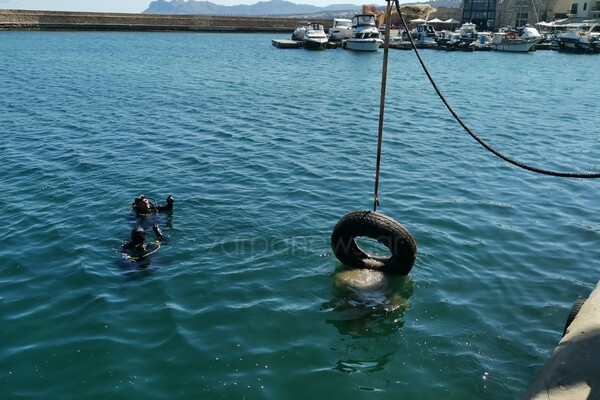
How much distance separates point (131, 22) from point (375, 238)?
103 m

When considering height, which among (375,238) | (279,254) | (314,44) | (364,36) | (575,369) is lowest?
(279,254)

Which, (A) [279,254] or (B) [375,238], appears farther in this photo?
(A) [279,254]

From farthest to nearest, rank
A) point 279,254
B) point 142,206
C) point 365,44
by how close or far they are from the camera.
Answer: point 365,44
point 142,206
point 279,254

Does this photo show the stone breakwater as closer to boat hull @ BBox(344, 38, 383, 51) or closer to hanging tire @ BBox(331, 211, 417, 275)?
boat hull @ BBox(344, 38, 383, 51)

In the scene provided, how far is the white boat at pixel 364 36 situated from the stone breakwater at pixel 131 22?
40328 mm

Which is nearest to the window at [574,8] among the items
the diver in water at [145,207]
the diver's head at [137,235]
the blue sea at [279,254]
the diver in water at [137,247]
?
the blue sea at [279,254]

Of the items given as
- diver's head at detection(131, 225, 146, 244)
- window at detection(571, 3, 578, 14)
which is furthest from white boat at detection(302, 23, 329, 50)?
diver's head at detection(131, 225, 146, 244)

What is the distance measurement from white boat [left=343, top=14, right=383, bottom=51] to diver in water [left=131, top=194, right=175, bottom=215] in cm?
5996

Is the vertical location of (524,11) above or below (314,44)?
above

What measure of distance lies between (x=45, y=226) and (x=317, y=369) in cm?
856

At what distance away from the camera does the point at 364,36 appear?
71.0 metres

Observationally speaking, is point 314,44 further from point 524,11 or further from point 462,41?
point 524,11

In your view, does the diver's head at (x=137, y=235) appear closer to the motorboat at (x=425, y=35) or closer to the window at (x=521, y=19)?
the motorboat at (x=425, y=35)

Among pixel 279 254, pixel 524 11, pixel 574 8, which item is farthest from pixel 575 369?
pixel 574 8
